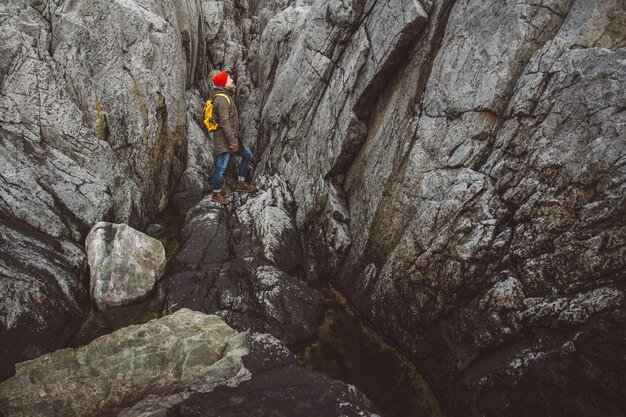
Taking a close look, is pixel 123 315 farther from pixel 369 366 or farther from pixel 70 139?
pixel 369 366

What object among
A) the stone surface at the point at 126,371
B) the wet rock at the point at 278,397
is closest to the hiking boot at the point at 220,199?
the stone surface at the point at 126,371

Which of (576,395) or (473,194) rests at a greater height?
(473,194)

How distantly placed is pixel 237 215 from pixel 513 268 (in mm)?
10304

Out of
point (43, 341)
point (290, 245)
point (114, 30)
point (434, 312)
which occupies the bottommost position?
point (43, 341)

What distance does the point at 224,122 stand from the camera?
15000 millimetres

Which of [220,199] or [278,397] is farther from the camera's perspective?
[220,199]

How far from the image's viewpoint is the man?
14930 millimetres

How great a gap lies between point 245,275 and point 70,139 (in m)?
7.76

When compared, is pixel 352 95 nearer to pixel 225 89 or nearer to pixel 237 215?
pixel 225 89

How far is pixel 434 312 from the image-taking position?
9086 millimetres

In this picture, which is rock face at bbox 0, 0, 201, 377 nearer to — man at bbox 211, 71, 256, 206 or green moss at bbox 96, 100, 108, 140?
green moss at bbox 96, 100, 108, 140

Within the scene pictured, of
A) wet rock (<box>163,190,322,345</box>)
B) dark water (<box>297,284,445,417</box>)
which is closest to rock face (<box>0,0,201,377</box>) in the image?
wet rock (<box>163,190,322,345</box>)

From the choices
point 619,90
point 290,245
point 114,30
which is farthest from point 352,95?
point 114,30

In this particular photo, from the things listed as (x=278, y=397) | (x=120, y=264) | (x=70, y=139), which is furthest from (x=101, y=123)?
(x=278, y=397)
